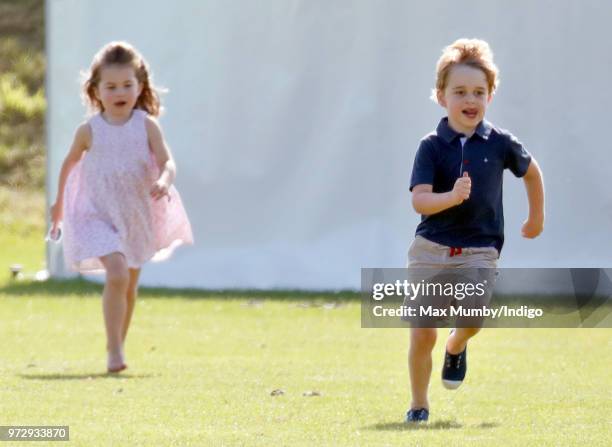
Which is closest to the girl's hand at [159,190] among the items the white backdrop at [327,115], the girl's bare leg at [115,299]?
the girl's bare leg at [115,299]

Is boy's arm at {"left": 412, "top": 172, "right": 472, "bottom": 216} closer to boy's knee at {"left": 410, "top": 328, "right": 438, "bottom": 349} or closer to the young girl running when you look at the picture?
boy's knee at {"left": 410, "top": 328, "right": 438, "bottom": 349}

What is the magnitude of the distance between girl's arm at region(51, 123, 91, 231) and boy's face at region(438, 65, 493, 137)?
9.12ft

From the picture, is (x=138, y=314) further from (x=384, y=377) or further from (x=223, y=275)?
(x=384, y=377)

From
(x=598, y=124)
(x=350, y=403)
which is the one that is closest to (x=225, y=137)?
(x=598, y=124)

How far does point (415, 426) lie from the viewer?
6.30 meters

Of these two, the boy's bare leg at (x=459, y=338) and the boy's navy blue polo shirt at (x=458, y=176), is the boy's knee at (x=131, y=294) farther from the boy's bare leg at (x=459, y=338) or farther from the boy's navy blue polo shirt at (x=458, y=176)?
the boy's navy blue polo shirt at (x=458, y=176)

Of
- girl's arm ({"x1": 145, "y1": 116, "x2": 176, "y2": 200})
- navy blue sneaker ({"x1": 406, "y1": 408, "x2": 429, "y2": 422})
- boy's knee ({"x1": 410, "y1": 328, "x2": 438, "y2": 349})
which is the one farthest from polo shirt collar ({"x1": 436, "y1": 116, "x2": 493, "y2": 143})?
girl's arm ({"x1": 145, "y1": 116, "x2": 176, "y2": 200})

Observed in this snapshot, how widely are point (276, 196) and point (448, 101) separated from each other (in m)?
6.37

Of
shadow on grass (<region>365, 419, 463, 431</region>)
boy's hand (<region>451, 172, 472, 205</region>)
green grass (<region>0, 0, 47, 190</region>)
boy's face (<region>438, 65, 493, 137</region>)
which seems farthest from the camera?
green grass (<region>0, 0, 47, 190</region>)

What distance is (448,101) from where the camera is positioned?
6.54 meters

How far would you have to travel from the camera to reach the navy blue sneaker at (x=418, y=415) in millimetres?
6461

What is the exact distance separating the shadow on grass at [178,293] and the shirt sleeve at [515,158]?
5.85 metres

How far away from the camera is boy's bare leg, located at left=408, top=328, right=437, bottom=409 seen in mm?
6457

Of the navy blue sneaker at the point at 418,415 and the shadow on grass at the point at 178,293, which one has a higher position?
Answer: the shadow on grass at the point at 178,293
